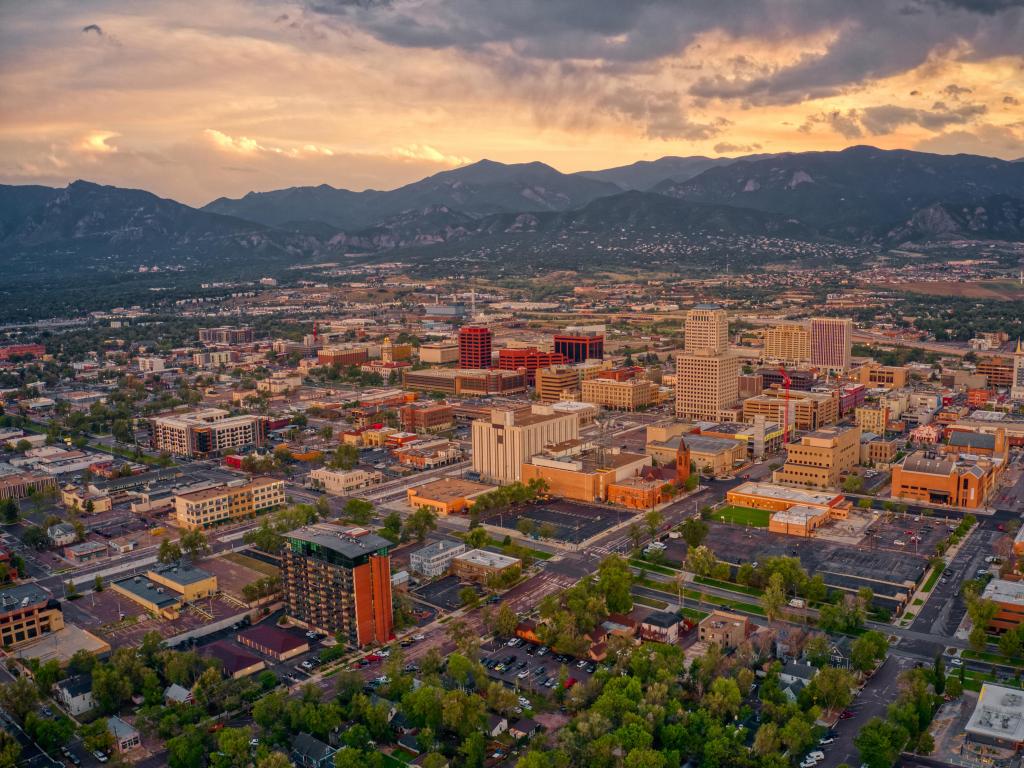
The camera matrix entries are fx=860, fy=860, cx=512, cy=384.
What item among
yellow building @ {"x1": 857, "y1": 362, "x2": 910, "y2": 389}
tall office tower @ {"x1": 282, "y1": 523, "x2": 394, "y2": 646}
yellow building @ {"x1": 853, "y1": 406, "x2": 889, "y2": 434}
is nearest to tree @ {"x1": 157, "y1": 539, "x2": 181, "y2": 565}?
tall office tower @ {"x1": 282, "y1": 523, "x2": 394, "y2": 646}

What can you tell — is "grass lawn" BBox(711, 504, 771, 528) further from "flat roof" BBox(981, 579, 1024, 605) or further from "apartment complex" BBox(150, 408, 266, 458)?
"apartment complex" BBox(150, 408, 266, 458)

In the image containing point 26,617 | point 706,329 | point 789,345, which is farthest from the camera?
point 789,345

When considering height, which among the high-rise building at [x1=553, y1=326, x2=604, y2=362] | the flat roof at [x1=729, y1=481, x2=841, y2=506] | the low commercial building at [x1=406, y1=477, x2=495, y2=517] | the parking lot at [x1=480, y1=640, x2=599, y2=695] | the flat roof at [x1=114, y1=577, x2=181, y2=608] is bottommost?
the parking lot at [x1=480, y1=640, x2=599, y2=695]

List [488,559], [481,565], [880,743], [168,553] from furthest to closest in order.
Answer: [168,553], [488,559], [481,565], [880,743]

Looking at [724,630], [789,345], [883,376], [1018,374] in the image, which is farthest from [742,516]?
[789,345]

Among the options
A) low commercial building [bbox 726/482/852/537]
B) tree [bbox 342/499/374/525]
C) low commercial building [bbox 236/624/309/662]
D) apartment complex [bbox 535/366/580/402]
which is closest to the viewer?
low commercial building [bbox 236/624/309/662]

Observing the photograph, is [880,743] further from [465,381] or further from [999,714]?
[465,381]

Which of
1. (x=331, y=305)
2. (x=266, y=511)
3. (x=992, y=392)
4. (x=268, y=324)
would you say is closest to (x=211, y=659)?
(x=266, y=511)
